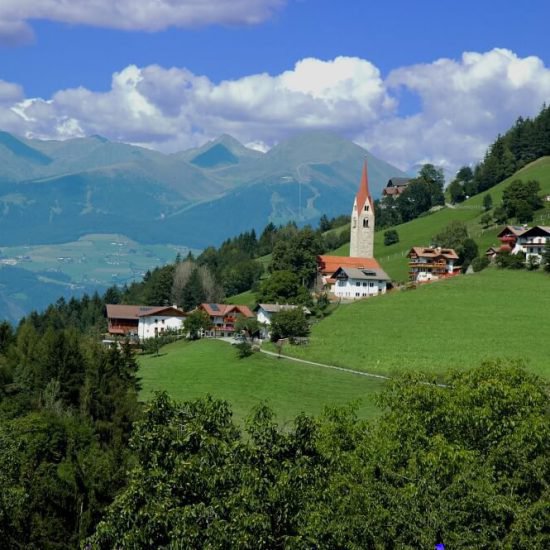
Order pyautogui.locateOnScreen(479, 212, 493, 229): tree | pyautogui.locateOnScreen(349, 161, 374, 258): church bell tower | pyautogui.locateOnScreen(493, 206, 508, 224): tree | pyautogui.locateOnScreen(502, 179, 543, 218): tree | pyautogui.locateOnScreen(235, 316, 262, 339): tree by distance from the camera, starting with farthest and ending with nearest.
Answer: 1. pyautogui.locateOnScreen(349, 161, 374, 258): church bell tower
2. pyautogui.locateOnScreen(479, 212, 493, 229): tree
3. pyautogui.locateOnScreen(493, 206, 508, 224): tree
4. pyautogui.locateOnScreen(502, 179, 543, 218): tree
5. pyautogui.locateOnScreen(235, 316, 262, 339): tree

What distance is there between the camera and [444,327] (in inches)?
3123

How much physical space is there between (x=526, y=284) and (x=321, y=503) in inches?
2838

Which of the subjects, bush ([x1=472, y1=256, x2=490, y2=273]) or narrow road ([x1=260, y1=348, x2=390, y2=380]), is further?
bush ([x1=472, y1=256, x2=490, y2=273])

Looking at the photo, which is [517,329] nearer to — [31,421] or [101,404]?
[101,404]

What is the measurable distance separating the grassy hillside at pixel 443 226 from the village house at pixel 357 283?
788cm

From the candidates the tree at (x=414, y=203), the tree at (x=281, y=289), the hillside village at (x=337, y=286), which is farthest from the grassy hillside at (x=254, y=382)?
the tree at (x=414, y=203)

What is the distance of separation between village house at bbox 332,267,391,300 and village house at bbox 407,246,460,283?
17.7 ft

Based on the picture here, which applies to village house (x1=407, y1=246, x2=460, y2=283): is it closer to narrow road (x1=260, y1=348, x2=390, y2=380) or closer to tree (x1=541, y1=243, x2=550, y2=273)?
tree (x1=541, y1=243, x2=550, y2=273)

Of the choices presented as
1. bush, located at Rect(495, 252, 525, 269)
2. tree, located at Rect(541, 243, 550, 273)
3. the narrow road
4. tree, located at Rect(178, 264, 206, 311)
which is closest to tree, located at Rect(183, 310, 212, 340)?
the narrow road

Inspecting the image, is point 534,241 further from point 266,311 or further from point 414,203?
point 414,203

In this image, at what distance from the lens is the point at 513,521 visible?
24.4 metres

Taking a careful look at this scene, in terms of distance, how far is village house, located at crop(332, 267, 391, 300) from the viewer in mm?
105625

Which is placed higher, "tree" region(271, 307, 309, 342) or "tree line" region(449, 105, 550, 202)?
"tree line" region(449, 105, 550, 202)

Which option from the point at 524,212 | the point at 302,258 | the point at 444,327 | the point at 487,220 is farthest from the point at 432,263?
the point at 444,327
